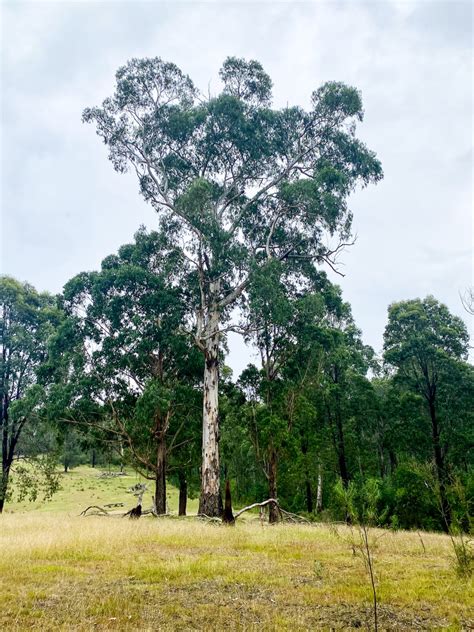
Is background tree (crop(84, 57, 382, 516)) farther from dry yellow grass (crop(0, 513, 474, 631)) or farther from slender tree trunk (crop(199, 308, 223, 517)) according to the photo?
dry yellow grass (crop(0, 513, 474, 631))

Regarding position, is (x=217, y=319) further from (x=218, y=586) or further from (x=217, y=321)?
(x=218, y=586)

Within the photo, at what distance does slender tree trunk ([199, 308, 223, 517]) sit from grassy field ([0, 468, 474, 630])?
7.68 metres

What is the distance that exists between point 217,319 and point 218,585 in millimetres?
15333

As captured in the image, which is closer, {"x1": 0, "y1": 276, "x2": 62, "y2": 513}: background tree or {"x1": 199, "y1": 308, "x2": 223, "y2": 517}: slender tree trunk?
{"x1": 199, "y1": 308, "x2": 223, "y2": 517}: slender tree trunk

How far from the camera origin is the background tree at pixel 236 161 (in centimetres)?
2214

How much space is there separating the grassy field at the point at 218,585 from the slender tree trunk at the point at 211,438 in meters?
7.68

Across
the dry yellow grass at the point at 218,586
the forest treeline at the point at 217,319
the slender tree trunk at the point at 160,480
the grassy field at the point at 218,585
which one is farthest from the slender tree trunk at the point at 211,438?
the dry yellow grass at the point at 218,586

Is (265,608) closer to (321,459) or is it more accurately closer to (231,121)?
(231,121)

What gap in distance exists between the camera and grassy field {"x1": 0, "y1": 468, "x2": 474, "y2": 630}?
5336 mm

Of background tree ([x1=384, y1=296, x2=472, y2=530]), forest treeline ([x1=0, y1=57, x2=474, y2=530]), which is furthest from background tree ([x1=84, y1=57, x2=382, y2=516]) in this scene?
background tree ([x1=384, y1=296, x2=472, y2=530])

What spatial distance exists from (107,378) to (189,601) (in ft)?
58.0

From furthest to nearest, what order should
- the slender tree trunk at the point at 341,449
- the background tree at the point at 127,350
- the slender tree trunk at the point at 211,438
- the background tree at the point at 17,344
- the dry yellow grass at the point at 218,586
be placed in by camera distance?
the slender tree trunk at the point at 341,449 → the background tree at the point at 17,344 → the background tree at the point at 127,350 → the slender tree trunk at the point at 211,438 → the dry yellow grass at the point at 218,586

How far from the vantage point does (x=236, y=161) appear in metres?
24.7

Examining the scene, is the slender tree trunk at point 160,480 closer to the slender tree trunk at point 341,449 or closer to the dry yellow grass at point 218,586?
the dry yellow grass at point 218,586
